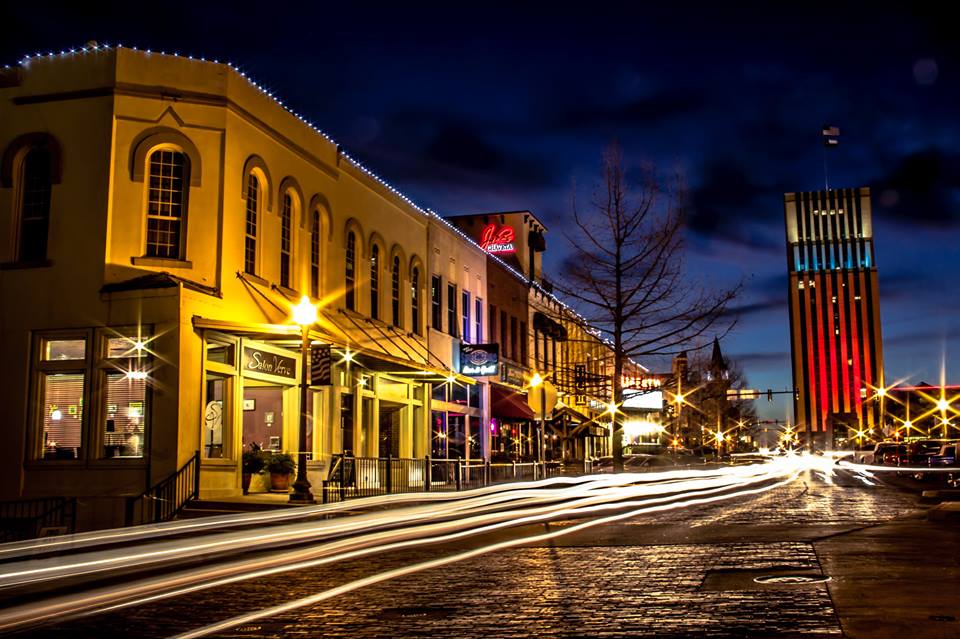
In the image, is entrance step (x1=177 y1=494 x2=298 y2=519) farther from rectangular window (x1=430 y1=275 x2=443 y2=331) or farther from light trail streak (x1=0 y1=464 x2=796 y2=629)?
rectangular window (x1=430 y1=275 x2=443 y2=331)

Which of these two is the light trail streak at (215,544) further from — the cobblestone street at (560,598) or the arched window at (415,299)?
the arched window at (415,299)

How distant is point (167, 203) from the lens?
2297cm

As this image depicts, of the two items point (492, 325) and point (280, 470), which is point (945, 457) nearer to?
point (492, 325)

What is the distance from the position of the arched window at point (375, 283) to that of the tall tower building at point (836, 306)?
163 m

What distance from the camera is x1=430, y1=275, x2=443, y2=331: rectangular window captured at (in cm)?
3741

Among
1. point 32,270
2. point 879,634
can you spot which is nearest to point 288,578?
point 879,634

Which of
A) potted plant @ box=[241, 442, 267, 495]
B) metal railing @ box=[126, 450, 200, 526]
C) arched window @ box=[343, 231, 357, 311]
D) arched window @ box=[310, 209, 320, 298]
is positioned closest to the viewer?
metal railing @ box=[126, 450, 200, 526]

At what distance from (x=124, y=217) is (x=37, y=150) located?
3198mm

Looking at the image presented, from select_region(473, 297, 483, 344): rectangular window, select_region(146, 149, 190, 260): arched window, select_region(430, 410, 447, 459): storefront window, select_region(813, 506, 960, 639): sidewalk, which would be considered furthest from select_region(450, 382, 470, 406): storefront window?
select_region(813, 506, 960, 639): sidewalk

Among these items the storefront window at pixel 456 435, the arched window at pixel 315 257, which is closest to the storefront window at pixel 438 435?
the storefront window at pixel 456 435

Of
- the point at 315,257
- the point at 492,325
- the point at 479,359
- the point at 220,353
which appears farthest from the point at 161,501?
the point at 492,325

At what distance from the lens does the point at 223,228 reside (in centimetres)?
2294

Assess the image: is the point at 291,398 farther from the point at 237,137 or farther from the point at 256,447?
the point at 237,137

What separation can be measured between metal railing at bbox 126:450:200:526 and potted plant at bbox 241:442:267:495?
2659mm
